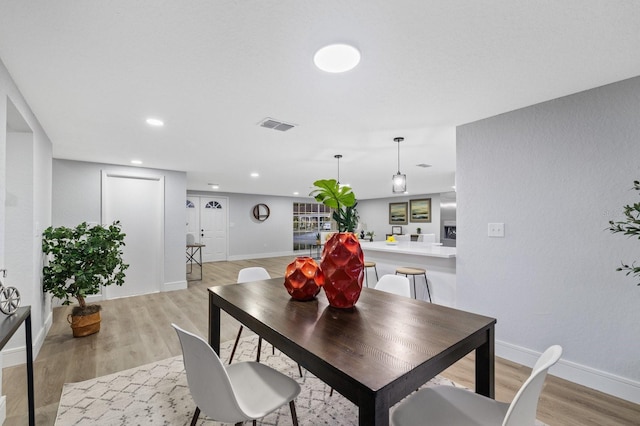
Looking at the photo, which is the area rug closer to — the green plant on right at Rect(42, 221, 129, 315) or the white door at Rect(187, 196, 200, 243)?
the green plant on right at Rect(42, 221, 129, 315)

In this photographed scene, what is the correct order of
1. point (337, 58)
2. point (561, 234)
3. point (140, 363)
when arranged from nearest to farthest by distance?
point (337, 58) < point (561, 234) < point (140, 363)

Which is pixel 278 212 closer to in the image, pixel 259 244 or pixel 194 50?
pixel 259 244

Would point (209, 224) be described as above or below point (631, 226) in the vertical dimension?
below

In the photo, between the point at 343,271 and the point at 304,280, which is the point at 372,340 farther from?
the point at 304,280

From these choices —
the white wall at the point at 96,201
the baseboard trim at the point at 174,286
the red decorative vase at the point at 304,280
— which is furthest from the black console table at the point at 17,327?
the baseboard trim at the point at 174,286

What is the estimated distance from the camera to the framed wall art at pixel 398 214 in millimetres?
9797

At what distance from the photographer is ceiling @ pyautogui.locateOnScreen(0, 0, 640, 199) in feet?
4.22

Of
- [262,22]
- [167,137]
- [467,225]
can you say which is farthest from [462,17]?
[167,137]

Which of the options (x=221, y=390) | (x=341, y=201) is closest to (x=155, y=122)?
(x=341, y=201)

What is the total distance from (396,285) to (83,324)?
339cm

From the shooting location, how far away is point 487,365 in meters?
1.30

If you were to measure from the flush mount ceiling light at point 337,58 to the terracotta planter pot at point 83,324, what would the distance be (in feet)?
11.8

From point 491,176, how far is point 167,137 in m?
3.43

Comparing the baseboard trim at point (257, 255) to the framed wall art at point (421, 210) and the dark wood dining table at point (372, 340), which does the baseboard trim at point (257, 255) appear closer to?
the framed wall art at point (421, 210)
